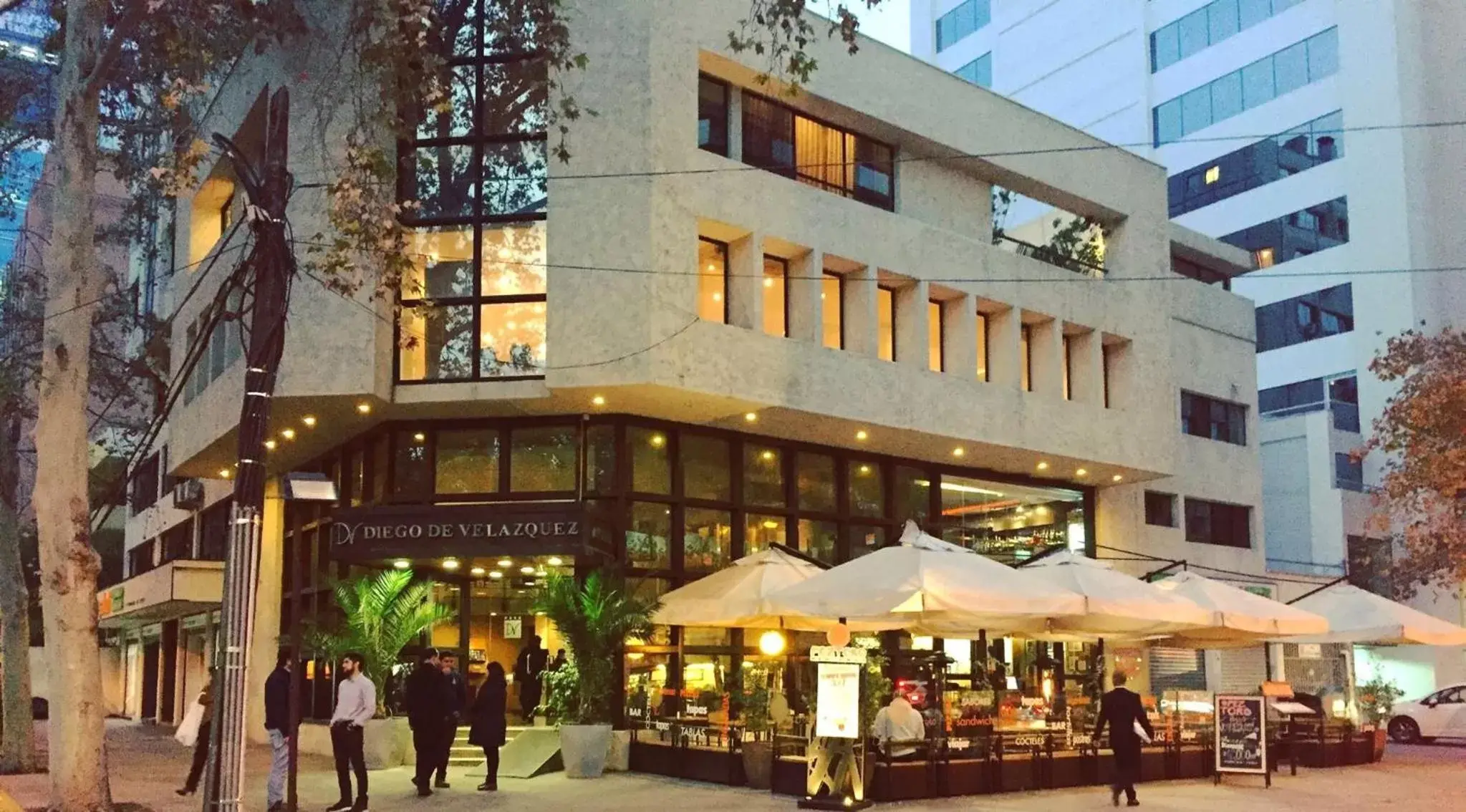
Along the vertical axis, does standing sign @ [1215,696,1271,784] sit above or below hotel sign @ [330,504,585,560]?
below

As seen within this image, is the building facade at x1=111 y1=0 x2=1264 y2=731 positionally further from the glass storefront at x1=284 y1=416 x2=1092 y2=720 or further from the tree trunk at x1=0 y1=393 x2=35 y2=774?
the tree trunk at x1=0 y1=393 x2=35 y2=774

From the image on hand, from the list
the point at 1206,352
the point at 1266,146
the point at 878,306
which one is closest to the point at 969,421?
the point at 878,306

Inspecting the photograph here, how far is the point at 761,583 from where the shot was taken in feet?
60.2

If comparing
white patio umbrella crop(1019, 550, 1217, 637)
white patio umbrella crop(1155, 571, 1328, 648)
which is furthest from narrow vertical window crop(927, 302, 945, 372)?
white patio umbrella crop(1019, 550, 1217, 637)

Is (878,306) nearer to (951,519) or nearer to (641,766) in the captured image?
(951,519)

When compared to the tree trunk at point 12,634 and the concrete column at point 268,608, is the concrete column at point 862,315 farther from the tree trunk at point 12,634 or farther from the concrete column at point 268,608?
the tree trunk at point 12,634

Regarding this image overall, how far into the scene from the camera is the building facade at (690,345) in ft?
63.4

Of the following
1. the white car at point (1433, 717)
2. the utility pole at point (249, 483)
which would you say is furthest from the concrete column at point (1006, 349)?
the utility pole at point (249, 483)

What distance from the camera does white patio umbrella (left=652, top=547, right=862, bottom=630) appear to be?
714 inches

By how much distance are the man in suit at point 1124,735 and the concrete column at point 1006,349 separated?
30.6 feet

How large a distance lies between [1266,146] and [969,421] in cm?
3230

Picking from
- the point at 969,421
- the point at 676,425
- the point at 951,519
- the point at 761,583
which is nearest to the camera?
Answer: the point at 761,583

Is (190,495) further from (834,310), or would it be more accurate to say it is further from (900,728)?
(900,728)

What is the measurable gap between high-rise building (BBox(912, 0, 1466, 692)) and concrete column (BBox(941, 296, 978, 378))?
1877 centimetres
